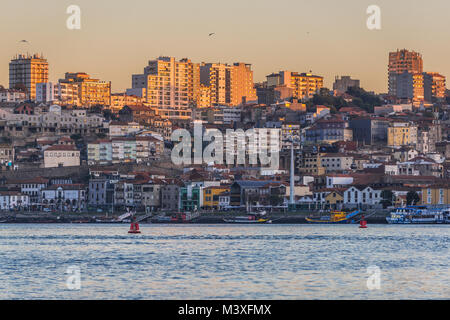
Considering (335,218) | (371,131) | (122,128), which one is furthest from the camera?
(122,128)

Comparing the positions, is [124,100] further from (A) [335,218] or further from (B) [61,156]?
(A) [335,218]

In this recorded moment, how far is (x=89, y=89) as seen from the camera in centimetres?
14538

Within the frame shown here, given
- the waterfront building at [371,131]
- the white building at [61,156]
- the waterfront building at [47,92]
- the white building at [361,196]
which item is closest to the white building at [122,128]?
the white building at [61,156]

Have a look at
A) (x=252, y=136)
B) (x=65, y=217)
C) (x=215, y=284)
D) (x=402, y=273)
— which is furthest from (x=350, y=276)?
(x=252, y=136)

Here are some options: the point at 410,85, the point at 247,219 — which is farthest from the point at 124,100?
the point at 247,219

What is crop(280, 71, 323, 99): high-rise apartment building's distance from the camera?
514ft

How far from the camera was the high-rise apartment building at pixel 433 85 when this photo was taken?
166 meters

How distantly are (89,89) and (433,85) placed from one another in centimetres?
6181

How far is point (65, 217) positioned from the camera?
264 ft

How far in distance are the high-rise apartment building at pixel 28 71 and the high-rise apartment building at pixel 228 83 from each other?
2502 cm

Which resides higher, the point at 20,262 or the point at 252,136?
the point at 252,136

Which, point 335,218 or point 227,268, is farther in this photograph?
point 335,218

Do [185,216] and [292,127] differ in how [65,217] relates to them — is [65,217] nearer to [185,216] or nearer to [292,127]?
[185,216]
